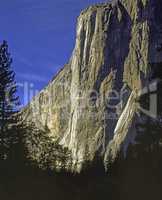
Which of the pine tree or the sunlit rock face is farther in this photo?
the sunlit rock face

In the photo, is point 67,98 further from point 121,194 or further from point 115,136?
point 121,194

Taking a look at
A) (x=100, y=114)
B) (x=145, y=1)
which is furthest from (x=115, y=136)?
(x=145, y=1)

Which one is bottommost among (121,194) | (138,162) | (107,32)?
(121,194)

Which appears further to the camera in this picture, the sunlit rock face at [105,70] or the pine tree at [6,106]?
the sunlit rock face at [105,70]

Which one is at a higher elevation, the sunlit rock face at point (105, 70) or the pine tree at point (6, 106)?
the sunlit rock face at point (105, 70)

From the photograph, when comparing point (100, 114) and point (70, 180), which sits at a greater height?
point (100, 114)
